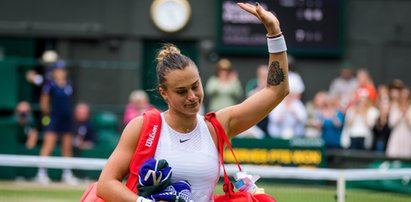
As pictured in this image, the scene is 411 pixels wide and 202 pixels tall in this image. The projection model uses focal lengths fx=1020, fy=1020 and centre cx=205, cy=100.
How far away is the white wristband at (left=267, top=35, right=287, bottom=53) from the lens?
5719mm

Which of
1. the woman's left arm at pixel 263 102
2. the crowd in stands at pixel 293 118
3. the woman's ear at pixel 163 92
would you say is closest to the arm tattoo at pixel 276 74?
the woman's left arm at pixel 263 102

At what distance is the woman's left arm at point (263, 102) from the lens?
574 cm

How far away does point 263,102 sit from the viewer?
5750 millimetres

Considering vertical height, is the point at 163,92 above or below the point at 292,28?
above

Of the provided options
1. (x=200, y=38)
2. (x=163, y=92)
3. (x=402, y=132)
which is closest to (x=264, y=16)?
(x=163, y=92)

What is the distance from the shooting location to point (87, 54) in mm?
21375

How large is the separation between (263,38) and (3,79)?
5.86m

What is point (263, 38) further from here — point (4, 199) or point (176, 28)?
point (4, 199)

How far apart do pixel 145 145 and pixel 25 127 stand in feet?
37.8

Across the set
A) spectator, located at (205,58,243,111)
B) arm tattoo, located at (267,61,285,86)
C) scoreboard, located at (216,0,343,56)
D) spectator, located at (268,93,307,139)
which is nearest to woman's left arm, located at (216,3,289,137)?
arm tattoo, located at (267,61,285,86)

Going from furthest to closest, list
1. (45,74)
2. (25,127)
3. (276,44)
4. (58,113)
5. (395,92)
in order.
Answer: (45,74), (25,127), (58,113), (395,92), (276,44)

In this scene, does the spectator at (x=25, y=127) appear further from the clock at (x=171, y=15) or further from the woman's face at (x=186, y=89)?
the woman's face at (x=186, y=89)

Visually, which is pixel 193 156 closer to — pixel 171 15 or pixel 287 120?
pixel 287 120

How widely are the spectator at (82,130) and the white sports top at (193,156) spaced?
11.1m
